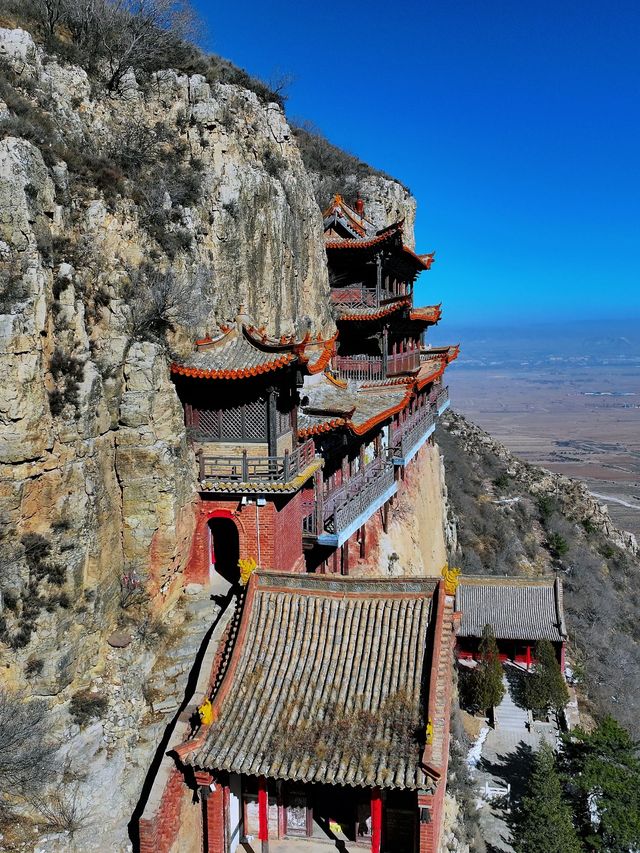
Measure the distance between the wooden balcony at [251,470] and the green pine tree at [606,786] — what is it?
13.2 meters

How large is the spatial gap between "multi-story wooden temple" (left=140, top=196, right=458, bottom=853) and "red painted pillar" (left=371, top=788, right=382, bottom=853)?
29 mm

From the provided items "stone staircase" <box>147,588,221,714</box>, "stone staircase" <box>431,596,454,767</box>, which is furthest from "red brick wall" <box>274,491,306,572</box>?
"stone staircase" <box>431,596,454,767</box>

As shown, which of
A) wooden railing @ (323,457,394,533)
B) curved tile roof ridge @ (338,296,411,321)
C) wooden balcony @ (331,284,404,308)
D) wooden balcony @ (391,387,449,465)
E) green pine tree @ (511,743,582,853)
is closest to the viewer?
green pine tree @ (511,743,582,853)

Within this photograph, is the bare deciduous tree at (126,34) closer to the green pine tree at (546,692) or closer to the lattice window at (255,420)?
the lattice window at (255,420)

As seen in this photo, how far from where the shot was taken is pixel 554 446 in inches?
7111

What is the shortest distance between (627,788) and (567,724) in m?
9.84

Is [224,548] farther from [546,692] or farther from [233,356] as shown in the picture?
[546,692]

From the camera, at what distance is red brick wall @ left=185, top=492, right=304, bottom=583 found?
18.5 meters

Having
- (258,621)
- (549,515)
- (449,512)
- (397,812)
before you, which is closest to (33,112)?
(258,621)

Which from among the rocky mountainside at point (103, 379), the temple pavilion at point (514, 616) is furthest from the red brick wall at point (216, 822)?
the temple pavilion at point (514, 616)

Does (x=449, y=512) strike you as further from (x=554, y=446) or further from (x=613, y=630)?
(x=554, y=446)

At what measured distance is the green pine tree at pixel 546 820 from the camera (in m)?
18.4

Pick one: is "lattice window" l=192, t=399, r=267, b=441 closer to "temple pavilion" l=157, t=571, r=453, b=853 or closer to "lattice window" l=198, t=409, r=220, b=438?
"lattice window" l=198, t=409, r=220, b=438

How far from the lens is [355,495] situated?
74.8 ft
